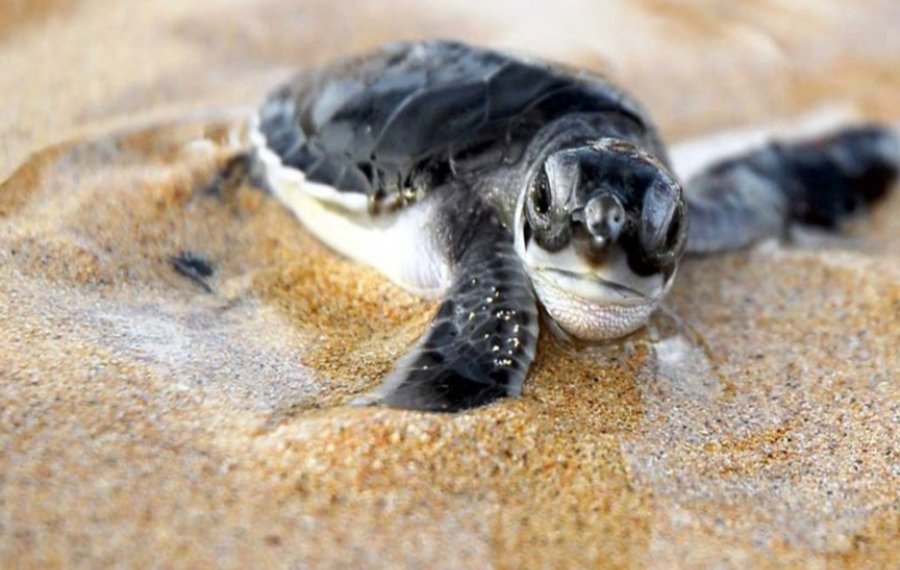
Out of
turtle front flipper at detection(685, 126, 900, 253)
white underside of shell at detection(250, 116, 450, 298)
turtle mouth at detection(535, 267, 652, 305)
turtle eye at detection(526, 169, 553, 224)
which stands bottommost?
turtle front flipper at detection(685, 126, 900, 253)

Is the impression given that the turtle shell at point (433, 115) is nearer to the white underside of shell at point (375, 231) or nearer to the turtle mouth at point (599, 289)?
the white underside of shell at point (375, 231)

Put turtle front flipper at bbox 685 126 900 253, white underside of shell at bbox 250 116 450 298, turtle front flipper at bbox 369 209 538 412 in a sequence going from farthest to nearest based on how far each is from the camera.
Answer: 1. turtle front flipper at bbox 685 126 900 253
2. white underside of shell at bbox 250 116 450 298
3. turtle front flipper at bbox 369 209 538 412

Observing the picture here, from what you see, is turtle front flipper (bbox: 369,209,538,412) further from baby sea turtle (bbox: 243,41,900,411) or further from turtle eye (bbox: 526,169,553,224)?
turtle eye (bbox: 526,169,553,224)

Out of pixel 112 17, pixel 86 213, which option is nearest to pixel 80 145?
pixel 86 213

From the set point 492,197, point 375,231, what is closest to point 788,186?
point 492,197

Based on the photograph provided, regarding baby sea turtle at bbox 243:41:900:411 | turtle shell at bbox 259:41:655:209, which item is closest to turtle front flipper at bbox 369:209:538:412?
baby sea turtle at bbox 243:41:900:411

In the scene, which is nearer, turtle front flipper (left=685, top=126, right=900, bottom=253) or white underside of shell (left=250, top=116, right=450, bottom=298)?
A: white underside of shell (left=250, top=116, right=450, bottom=298)

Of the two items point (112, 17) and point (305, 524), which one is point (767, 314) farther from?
point (112, 17)

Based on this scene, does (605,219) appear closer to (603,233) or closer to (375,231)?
(603,233)
